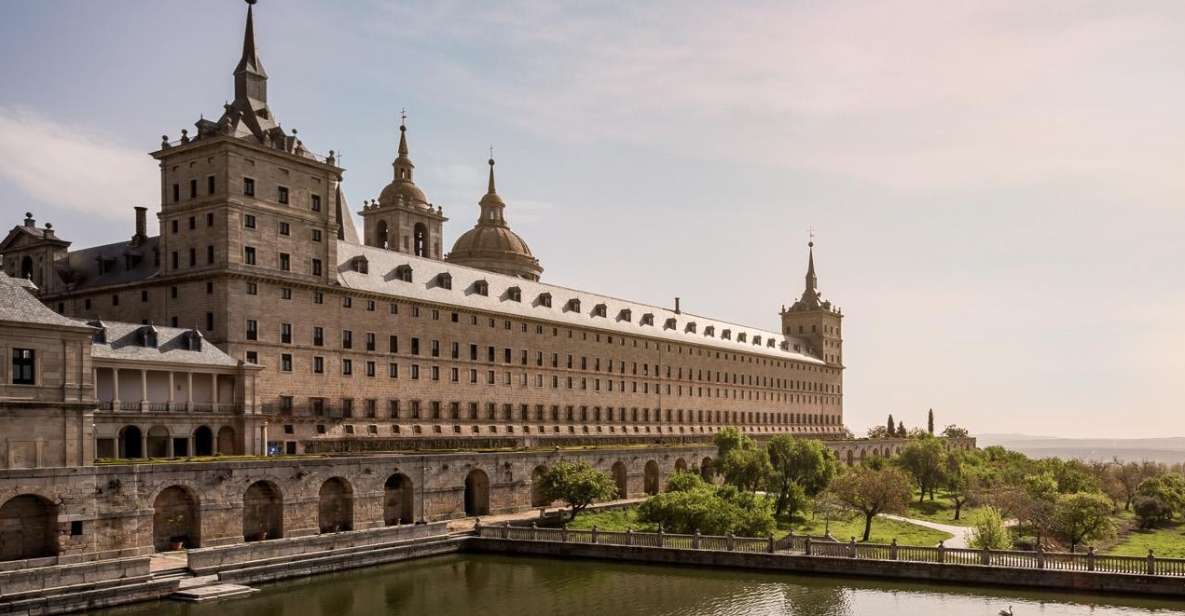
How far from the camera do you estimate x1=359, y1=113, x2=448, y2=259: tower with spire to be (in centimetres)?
10250

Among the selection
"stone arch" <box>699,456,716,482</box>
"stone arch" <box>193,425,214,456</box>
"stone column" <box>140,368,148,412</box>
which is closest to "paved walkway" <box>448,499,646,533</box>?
"stone arch" <box>193,425,214,456</box>

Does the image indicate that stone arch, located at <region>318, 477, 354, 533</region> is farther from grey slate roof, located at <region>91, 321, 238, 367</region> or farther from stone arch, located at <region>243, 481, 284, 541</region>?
grey slate roof, located at <region>91, 321, 238, 367</region>

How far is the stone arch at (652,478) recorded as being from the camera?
267ft

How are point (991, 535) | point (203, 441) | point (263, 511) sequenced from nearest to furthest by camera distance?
point (991, 535) < point (263, 511) < point (203, 441)

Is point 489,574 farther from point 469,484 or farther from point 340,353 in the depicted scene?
point 340,353

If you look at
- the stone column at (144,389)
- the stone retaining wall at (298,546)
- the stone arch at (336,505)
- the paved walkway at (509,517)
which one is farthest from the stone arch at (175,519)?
the paved walkway at (509,517)

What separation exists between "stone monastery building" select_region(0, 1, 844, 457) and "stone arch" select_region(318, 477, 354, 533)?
6.67m

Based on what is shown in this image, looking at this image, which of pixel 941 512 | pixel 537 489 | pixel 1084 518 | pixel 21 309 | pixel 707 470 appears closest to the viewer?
pixel 21 309

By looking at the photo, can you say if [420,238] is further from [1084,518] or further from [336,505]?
[1084,518]

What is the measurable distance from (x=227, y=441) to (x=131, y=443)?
5.51 meters

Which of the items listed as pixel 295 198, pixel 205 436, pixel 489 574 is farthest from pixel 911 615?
pixel 295 198

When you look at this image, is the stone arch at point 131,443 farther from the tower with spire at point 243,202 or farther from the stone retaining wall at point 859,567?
the stone retaining wall at point 859,567

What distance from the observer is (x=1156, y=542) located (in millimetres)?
65000

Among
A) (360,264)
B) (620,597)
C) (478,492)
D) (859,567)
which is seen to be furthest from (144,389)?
(859,567)
